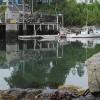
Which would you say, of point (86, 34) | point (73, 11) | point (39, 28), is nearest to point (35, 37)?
point (39, 28)

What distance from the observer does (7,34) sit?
66.0 meters

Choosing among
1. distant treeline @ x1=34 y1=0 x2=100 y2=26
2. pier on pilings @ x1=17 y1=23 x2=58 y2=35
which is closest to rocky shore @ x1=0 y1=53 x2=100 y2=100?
pier on pilings @ x1=17 y1=23 x2=58 y2=35

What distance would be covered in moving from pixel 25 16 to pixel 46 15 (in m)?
3.20

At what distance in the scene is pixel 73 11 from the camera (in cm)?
7988

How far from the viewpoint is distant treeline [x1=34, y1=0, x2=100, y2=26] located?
78.4m

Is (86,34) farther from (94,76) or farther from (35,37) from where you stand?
(94,76)

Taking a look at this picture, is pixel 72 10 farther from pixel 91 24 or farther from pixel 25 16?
pixel 25 16

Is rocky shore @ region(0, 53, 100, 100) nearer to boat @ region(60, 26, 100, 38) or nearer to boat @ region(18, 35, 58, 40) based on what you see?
boat @ region(18, 35, 58, 40)

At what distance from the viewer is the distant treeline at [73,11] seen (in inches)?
3086

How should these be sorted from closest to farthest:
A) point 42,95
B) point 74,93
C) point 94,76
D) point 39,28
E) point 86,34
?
point 94,76 → point 74,93 → point 42,95 → point 39,28 → point 86,34

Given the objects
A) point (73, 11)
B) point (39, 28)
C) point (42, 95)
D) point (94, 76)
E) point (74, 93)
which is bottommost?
point (39, 28)

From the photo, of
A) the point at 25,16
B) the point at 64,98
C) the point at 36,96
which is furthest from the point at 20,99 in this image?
the point at 25,16

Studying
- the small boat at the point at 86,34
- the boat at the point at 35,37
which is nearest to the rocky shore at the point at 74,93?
the boat at the point at 35,37

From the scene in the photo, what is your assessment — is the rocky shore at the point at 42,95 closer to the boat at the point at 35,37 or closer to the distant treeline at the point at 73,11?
the boat at the point at 35,37
